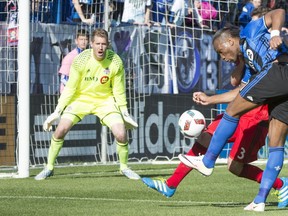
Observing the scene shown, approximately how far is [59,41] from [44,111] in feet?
3.99

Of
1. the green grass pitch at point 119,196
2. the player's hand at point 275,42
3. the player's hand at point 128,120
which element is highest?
the player's hand at point 275,42

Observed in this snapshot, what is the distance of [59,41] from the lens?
55.3ft

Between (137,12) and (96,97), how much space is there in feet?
15.6

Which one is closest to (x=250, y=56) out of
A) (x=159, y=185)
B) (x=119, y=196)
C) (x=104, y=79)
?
(x=159, y=185)

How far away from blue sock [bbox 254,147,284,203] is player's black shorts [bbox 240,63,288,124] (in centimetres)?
30

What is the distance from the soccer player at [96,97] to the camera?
1353 centimetres

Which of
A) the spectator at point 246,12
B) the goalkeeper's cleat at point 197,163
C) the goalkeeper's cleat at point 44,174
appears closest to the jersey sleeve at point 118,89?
the goalkeeper's cleat at point 44,174

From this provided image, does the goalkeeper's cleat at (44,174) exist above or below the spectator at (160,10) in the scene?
below

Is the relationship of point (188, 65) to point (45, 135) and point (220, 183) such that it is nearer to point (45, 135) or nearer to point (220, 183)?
point (45, 135)

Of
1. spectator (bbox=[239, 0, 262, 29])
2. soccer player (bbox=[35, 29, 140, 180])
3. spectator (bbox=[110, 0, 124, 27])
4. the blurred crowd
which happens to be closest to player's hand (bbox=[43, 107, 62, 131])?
soccer player (bbox=[35, 29, 140, 180])

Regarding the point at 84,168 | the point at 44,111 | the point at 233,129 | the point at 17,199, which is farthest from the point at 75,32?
the point at 233,129

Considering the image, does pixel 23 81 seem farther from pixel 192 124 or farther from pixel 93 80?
pixel 192 124

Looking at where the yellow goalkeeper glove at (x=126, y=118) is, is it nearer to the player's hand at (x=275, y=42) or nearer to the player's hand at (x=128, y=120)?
the player's hand at (x=128, y=120)

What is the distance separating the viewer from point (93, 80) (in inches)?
541
